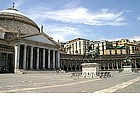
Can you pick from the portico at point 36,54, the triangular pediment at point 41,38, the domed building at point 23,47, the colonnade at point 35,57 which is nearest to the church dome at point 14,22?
the domed building at point 23,47

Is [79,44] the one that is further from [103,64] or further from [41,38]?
[103,64]

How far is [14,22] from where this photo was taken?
2288cm

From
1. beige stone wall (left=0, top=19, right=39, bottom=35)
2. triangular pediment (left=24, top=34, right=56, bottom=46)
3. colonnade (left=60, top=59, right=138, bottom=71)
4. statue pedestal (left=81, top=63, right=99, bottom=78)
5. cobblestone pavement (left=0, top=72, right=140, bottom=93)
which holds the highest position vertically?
beige stone wall (left=0, top=19, right=39, bottom=35)

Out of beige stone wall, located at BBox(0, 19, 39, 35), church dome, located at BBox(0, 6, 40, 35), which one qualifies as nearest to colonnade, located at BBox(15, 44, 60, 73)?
church dome, located at BBox(0, 6, 40, 35)

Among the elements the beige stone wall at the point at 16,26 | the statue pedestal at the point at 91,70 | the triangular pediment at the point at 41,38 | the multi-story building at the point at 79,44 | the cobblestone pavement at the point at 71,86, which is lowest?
the cobblestone pavement at the point at 71,86

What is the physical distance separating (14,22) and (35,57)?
562cm

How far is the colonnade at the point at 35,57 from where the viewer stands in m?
18.7

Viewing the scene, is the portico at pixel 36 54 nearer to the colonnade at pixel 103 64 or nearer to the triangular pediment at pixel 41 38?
the triangular pediment at pixel 41 38

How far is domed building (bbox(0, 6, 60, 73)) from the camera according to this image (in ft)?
60.0

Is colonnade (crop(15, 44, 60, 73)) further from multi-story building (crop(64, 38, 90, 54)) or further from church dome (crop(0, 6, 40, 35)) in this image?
multi-story building (crop(64, 38, 90, 54))
